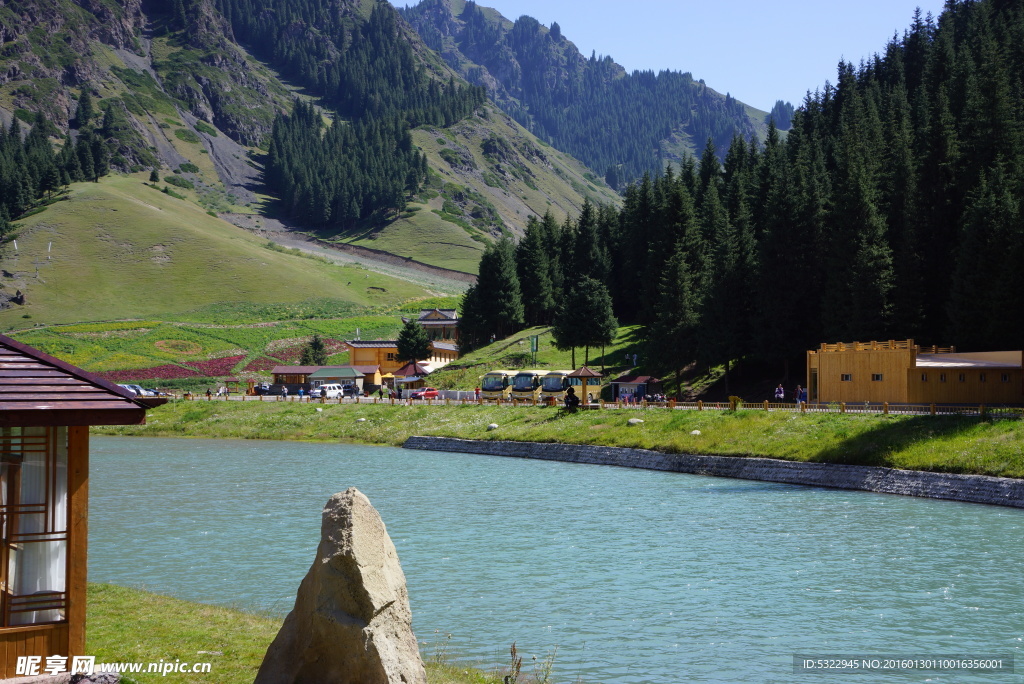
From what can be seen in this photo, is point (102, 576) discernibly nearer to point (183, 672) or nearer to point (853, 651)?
point (183, 672)

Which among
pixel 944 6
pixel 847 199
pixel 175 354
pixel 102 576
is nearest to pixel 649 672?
pixel 102 576

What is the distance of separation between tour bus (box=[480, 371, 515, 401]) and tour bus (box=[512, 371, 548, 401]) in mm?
745

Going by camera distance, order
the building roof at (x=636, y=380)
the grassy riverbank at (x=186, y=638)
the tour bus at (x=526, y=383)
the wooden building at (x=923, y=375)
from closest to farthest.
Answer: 1. the grassy riverbank at (x=186, y=638)
2. the wooden building at (x=923, y=375)
3. the building roof at (x=636, y=380)
4. the tour bus at (x=526, y=383)

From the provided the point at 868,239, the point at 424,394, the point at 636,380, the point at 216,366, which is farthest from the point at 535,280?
the point at 868,239

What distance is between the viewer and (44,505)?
1198cm

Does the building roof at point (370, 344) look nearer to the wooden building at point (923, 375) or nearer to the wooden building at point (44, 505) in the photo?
the wooden building at point (923, 375)

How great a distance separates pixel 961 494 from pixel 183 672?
109 ft

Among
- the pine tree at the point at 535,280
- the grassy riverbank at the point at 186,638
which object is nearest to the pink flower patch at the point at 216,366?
the pine tree at the point at 535,280

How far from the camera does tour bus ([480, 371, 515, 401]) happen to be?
90.1 m

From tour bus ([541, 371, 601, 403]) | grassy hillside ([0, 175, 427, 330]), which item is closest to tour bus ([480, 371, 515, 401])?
tour bus ([541, 371, 601, 403])

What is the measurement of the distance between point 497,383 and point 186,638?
75.7m

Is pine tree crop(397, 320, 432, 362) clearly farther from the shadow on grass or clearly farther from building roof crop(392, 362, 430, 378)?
the shadow on grass

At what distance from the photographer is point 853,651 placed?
18141mm

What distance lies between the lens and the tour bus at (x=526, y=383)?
8712 cm
